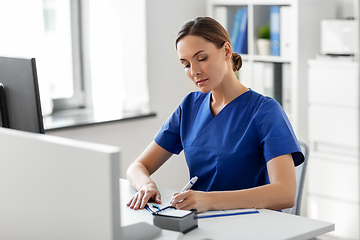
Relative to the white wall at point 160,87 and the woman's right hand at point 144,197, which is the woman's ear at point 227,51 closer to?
the woman's right hand at point 144,197

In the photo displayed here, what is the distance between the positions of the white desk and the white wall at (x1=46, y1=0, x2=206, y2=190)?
1819 mm

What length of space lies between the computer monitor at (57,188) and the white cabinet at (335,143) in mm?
2218

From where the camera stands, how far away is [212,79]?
165 centimetres

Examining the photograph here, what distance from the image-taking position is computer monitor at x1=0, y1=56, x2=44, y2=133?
4.29ft

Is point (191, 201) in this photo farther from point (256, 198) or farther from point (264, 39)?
point (264, 39)

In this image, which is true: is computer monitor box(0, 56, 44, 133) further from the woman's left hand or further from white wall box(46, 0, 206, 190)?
white wall box(46, 0, 206, 190)

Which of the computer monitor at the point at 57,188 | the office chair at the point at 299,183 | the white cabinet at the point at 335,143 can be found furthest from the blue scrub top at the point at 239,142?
the white cabinet at the point at 335,143

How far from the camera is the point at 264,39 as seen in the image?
3295 mm

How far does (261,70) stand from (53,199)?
2530 mm

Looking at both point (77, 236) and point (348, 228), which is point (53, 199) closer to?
point (77, 236)

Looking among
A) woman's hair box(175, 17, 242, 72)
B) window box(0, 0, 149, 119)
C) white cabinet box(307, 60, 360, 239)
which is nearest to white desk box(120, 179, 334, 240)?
woman's hair box(175, 17, 242, 72)

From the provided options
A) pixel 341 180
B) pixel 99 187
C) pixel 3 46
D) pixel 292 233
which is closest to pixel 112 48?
pixel 3 46

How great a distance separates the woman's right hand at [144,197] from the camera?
1.47 m

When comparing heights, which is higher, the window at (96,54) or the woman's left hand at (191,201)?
the window at (96,54)
